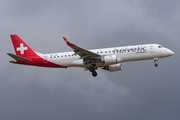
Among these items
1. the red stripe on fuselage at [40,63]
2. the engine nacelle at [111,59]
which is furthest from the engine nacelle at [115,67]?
the red stripe on fuselage at [40,63]

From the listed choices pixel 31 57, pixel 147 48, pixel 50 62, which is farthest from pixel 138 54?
pixel 31 57

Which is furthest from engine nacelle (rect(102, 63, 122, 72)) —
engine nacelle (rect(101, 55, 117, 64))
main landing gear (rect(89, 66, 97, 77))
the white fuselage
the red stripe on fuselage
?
the red stripe on fuselage

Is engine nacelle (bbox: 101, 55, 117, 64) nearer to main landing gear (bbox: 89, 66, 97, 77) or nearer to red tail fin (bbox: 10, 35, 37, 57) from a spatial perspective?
main landing gear (bbox: 89, 66, 97, 77)

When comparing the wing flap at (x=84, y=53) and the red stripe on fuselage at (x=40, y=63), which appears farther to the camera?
the red stripe on fuselage at (x=40, y=63)

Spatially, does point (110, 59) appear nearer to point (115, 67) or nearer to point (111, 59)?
point (111, 59)

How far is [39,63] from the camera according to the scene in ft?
156

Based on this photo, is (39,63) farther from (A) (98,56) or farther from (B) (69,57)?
(A) (98,56)

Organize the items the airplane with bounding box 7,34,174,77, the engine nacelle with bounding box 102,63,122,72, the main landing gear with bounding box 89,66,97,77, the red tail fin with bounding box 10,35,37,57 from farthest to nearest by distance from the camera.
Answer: the red tail fin with bounding box 10,35,37,57 < the engine nacelle with bounding box 102,63,122,72 < the main landing gear with bounding box 89,66,97,77 < the airplane with bounding box 7,34,174,77

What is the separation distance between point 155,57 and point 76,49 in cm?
1303

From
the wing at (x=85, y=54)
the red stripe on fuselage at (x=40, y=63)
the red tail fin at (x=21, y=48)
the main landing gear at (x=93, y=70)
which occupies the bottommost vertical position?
the main landing gear at (x=93, y=70)

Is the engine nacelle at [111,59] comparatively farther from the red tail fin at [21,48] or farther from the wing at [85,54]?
the red tail fin at [21,48]

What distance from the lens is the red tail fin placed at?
48969mm

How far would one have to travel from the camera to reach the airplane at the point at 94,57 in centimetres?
4431

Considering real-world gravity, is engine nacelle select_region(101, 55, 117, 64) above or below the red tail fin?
below
